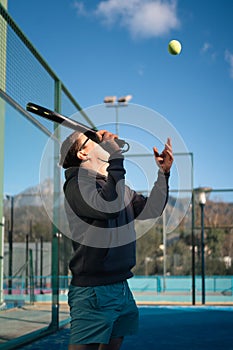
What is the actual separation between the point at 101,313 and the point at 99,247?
9.9 inches

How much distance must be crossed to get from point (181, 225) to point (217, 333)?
636 cm

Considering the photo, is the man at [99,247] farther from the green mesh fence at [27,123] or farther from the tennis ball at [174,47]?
the green mesh fence at [27,123]

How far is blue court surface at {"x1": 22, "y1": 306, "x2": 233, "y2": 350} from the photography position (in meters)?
4.53

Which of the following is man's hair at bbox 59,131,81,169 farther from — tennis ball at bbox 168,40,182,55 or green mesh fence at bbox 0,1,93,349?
green mesh fence at bbox 0,1,93,349

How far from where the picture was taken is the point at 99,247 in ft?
6.92

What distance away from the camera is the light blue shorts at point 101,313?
6.65 feet

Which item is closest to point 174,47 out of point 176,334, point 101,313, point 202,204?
point 101,313

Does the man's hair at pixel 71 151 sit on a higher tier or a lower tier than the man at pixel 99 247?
higher

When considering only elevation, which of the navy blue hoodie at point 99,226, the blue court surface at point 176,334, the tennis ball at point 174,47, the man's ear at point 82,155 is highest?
the tennis ball at point 174,47

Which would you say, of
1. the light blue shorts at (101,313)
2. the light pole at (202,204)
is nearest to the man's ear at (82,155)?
the light blue shorts at (101,313)

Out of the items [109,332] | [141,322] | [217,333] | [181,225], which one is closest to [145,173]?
[109,332]

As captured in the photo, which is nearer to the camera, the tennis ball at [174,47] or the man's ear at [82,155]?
the man's ear at [82,155]

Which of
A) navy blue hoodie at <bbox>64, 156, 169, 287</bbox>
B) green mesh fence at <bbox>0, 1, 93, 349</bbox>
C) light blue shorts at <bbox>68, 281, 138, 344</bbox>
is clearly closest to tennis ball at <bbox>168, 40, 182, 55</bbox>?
green mesh fence at <bbox>0, 1, 93, 349</bbox>

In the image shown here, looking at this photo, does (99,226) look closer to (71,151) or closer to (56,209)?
(71,151)
